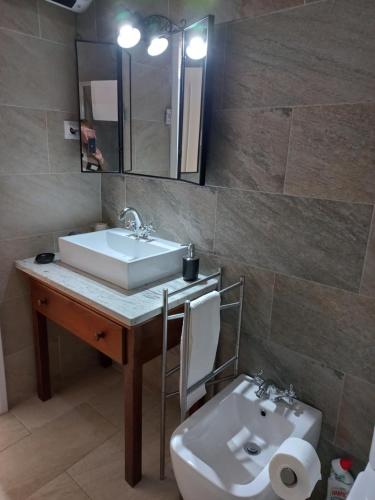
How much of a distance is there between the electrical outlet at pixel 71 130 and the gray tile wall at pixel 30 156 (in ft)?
0.09

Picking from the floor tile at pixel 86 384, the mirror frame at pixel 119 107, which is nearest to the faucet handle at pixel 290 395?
the floor tile at pixel 86 384

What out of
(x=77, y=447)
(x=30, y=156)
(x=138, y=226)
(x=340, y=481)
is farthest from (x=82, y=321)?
(x=340, y=481)

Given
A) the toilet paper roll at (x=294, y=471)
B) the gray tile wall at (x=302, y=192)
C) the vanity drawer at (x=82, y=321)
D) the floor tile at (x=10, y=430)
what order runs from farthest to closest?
the floor tile at (x=10, y=430), the vanity drawer at (x=82, y=321), the gray tile wall at (x=302, y=192), the toilet paper roll at (x=294, y=471)

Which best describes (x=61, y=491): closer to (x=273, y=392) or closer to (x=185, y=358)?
(x=185, y=358)

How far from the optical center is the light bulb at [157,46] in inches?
65.6

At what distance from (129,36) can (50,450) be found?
6.86 feet

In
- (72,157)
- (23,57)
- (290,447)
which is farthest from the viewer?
(72,157)

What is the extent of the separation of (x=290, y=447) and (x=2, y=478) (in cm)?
134

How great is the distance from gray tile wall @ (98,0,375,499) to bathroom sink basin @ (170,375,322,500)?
135 millimetres

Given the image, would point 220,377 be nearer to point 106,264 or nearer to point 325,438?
point 325,438

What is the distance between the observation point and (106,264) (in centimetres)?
158

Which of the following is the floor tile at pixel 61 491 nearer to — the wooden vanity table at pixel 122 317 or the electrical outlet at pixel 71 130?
the wooden vanity table at pixel 122 317

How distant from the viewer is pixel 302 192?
1.36 metres

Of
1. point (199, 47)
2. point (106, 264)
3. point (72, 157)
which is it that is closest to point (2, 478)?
point (106, 264)
